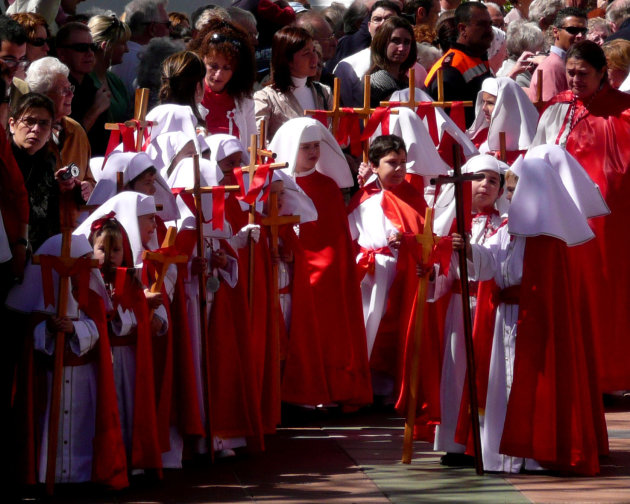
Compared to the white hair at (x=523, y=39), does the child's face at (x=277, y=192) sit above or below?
below

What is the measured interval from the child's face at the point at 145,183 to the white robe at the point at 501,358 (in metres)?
1.90

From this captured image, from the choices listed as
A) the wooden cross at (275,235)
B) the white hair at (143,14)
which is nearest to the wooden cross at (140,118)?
the wooden cross at (275,235)

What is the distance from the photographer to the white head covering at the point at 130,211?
824 centimetres

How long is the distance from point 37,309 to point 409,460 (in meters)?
2.34

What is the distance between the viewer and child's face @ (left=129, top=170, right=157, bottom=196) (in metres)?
8.59

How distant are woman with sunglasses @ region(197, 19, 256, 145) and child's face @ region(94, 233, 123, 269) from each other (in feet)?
7.99

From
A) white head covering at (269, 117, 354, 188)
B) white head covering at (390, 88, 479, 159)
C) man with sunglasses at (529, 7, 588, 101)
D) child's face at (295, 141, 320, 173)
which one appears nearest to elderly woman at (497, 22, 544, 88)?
man with sunglasses at (529, 7, 588, 101)

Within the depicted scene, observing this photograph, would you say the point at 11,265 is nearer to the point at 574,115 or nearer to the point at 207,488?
the point at 207,488

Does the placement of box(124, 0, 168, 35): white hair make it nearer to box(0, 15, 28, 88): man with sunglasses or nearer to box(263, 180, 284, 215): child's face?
box(263, 180, 284, 215): child's face

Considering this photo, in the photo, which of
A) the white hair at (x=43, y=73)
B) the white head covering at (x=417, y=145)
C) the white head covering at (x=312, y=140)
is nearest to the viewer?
the white hair at (x=43, y=73)

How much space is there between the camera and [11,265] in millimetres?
7641

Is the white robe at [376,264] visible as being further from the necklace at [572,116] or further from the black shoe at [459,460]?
the black shoe at [459,460]

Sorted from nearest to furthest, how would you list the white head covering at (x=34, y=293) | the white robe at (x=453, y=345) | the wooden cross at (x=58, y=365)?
the wooden cross at (x=58, y=365) → the white head covering at (x=34, y=293) → the white robe at (x=453, y=345)

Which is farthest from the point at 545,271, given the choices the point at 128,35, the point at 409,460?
the point at 128,35
